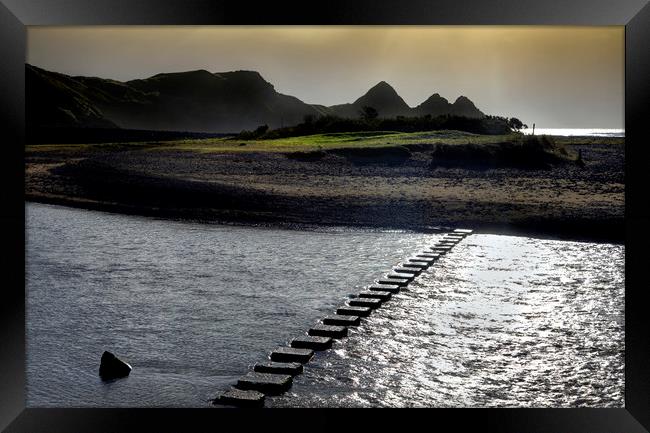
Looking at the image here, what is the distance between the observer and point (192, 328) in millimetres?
4344

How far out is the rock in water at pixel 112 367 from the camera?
365cm

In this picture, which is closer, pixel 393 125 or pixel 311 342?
pixel 311 342

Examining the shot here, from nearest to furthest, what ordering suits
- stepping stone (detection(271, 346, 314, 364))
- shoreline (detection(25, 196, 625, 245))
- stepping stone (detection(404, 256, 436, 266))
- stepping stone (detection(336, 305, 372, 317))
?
1. stepping stone (detection(271, 346, 314, 364))
2. stepping stone (detection(336, 305, 372, 317))
3. stepping stone (detection(404, 256, 436, 266))
4. shoreline (detection(25, 196, 625, 245))

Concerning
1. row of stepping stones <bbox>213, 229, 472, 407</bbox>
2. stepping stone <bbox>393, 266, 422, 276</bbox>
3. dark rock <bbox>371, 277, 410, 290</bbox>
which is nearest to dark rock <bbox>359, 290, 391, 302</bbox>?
row of stepping stones <bbox>213, 229, 472, 407</bbox>

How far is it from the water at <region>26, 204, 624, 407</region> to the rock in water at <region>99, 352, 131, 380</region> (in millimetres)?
52

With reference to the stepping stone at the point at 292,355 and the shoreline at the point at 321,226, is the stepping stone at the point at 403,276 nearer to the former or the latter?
the shoreline at the point at 321,226

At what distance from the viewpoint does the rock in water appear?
365cm

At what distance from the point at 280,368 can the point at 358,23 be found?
5.68ft

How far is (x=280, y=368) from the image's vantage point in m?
3.59

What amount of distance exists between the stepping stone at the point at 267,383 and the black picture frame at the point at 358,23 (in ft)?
0.54

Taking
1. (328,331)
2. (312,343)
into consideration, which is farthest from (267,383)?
(328,331)

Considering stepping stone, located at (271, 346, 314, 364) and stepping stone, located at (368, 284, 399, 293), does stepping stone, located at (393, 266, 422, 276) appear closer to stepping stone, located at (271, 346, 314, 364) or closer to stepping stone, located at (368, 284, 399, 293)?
stepping stone, located at (368, 284, 399, 293)

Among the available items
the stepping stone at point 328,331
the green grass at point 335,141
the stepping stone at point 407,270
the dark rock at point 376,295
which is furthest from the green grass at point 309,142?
the stepping stone at point 328,331

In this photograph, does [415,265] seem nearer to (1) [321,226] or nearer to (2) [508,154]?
(2) [508,154]
